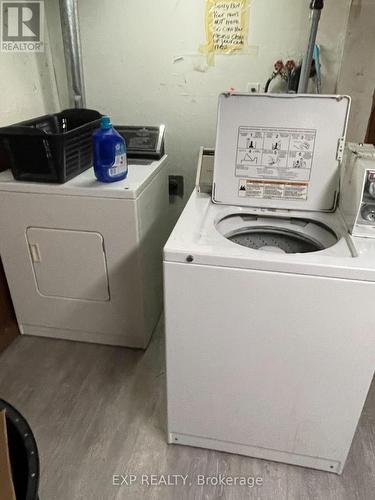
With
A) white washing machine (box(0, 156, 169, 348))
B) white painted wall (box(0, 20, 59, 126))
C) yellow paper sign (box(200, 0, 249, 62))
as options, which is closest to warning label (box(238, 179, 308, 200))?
white washing machine (box(0, 156, 169, 348))

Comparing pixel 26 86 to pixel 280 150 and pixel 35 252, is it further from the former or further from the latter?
pixel 280 150

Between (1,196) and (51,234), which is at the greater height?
(1,196)

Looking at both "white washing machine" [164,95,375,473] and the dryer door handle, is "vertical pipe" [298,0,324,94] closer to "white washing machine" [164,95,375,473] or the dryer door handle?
"white washing machine" [164,95,375,473]

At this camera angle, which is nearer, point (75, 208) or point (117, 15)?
point (75, 208)

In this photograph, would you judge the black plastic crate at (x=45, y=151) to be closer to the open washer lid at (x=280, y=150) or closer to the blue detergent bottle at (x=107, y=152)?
the blue detergent bottle at (x=107, y=152)

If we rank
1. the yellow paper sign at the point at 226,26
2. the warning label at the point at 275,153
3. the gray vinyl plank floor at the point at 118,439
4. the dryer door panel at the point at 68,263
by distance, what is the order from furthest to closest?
the yellow paper sign at the point at 226,26
the dryer door panel at the point at 68,263
the warning label at the point at 275,153
the gray vinyl plank floor at the point at 118,439

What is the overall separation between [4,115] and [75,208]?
76cm

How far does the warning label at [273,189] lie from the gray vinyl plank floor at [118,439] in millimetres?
1135

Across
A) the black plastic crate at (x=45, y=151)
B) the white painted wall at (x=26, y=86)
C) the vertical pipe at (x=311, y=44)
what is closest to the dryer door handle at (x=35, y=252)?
the black plastic crate at (x=45, y=151)

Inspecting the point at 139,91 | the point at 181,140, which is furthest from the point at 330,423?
the point at 139,91

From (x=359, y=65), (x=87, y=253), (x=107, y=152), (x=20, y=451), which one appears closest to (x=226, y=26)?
(x=359, y=65)

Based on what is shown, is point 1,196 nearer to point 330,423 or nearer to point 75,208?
point 75,208

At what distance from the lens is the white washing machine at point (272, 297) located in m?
1.29

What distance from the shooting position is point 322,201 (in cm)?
172
